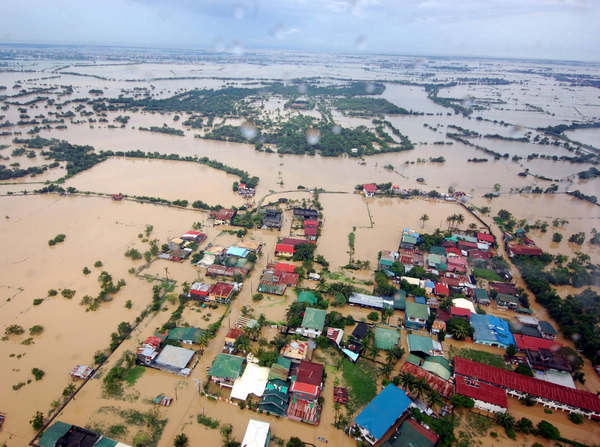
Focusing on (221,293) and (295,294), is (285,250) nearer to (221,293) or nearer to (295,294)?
(295,294)

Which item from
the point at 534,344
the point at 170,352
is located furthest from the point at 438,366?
the point at 170,352

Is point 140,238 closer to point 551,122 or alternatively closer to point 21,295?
point 21,295

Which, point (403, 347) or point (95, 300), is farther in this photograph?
point (95, 300)

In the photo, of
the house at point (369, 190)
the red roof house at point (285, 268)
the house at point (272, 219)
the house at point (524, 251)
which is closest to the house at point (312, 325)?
the red roof house at point (285, 268)

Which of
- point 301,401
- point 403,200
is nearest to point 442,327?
point 301,401

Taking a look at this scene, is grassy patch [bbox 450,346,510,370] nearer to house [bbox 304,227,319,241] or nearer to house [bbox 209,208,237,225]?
house [bbox 304,227,319,241]

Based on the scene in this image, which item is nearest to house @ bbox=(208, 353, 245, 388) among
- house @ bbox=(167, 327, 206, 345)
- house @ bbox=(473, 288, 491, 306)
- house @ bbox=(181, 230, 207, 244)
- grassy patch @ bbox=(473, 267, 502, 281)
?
house @ bbox=(167, 327, 206, 345)
